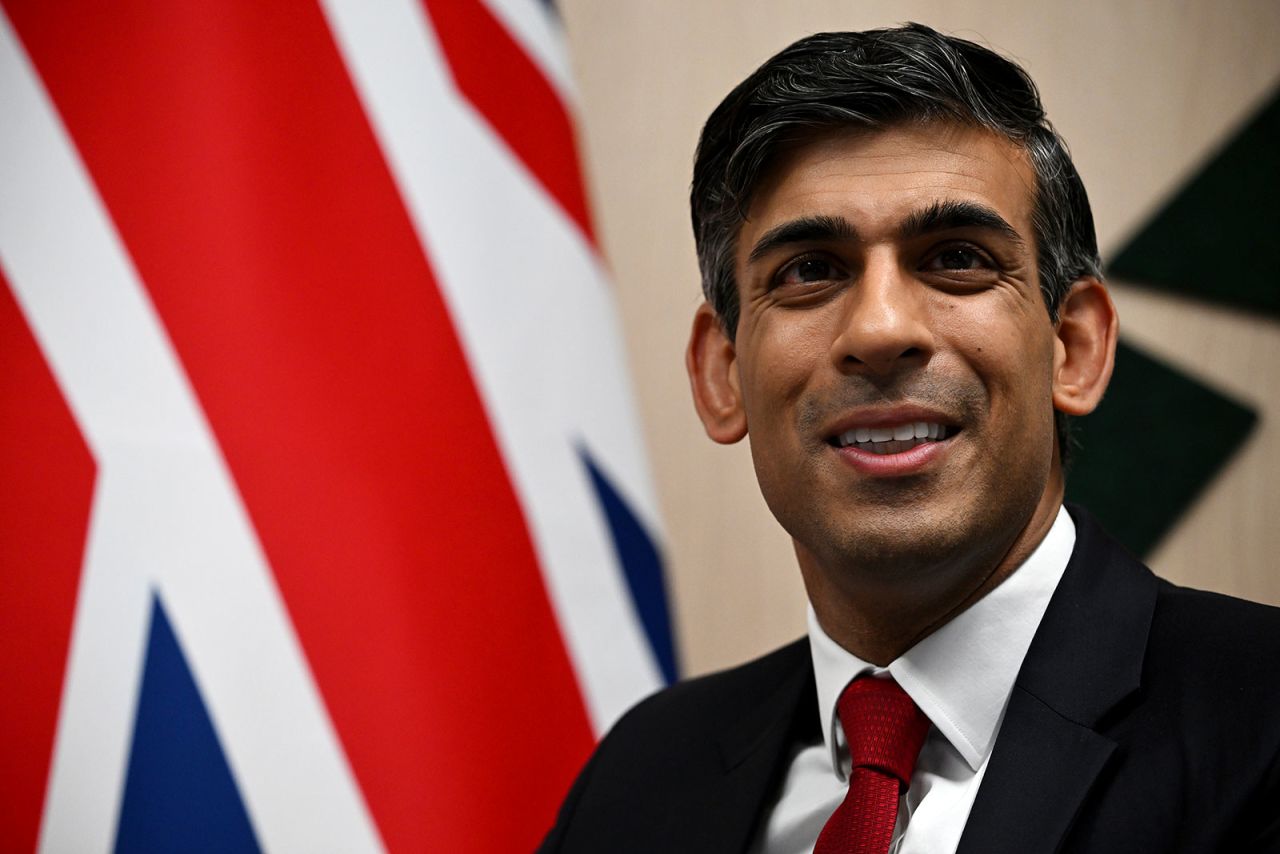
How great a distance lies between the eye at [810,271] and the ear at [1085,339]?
0.91 feet

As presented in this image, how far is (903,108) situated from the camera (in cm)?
137

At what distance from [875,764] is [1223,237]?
1601 millimetres

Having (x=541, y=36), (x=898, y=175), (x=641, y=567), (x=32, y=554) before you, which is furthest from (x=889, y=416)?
(x=32, y=554)

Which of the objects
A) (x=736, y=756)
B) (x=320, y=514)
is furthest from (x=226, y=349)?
(x=736, y=756)

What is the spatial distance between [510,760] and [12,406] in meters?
0.82

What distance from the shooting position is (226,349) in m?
1.75

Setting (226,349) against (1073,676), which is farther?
(226,349)

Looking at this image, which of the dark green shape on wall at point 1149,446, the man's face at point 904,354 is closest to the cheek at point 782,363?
the man's face at point 904,354

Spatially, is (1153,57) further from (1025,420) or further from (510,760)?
(510,760)

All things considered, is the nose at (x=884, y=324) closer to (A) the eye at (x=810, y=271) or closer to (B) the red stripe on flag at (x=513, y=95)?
(A) the eye at (x=810, y=271)

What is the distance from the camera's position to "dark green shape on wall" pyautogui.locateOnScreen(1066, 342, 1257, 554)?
242 cm

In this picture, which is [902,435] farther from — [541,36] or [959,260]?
[541,36]

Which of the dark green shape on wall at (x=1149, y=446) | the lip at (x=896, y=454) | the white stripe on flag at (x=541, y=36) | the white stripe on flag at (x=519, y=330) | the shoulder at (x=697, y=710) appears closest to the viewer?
the lip at (x=896, y=454)

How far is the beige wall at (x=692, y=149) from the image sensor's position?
2.43 meters
